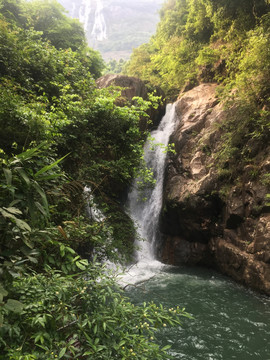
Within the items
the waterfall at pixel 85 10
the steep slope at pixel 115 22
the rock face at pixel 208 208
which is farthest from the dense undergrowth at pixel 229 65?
the waterfall at pixel 85 10

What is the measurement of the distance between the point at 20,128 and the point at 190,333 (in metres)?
5.61

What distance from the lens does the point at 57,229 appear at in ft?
8.64

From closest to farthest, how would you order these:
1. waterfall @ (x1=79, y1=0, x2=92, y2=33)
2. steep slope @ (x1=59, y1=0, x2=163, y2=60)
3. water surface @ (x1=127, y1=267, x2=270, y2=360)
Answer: water surface @ (x1=127, y1=267, x2=270, y2=360) < steep slope @ (x1=59, y1=0, x2=163, y2=60) < waterfall @ (x1=79, y1=0, x2=92, y2=33)

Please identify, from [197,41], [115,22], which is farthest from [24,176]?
[115,22]

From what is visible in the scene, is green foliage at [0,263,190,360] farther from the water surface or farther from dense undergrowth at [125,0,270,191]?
dense undergrowth at [125,0,270,191]

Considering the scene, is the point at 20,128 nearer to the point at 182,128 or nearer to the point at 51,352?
the point at 51,352

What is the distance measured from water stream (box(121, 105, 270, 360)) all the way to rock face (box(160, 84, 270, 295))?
2.38ft

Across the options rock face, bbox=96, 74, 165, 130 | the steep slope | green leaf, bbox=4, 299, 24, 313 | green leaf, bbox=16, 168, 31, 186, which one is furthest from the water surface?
the steep slope

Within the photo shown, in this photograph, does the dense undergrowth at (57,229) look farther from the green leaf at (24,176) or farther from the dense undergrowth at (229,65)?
the dense undergrowth at (229,65)

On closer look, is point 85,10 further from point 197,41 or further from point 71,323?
point 71,323

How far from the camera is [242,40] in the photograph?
32.9ft

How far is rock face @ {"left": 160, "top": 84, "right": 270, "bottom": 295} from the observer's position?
718 centimetres

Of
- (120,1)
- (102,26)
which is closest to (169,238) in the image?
(102,26)

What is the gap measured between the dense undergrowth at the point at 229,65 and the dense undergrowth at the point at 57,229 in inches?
178
